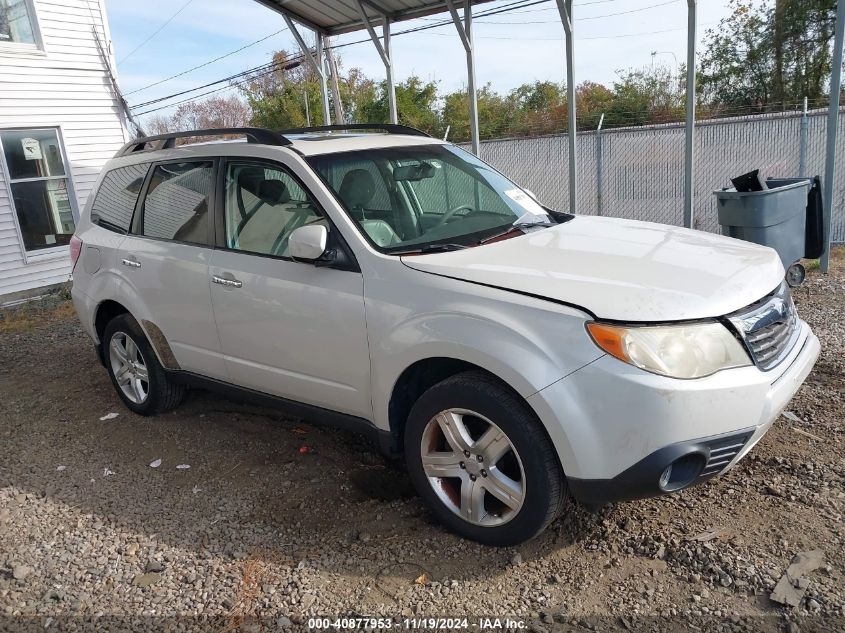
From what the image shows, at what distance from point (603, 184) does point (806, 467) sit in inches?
445

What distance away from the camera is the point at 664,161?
13242mm

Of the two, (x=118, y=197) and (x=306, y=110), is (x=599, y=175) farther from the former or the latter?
(x=306, y=110)

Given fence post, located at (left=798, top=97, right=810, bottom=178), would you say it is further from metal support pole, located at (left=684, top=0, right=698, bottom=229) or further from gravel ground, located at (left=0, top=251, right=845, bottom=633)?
gravel ground, located at (left=0, top=251, right=845, bottom=633)

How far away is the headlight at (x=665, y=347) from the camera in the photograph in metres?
2.59

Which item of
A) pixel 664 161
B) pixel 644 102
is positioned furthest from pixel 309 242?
pixel 644 102

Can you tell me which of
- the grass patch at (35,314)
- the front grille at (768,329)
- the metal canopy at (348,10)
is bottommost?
the grass patch at (35,314)

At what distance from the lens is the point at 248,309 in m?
3.80

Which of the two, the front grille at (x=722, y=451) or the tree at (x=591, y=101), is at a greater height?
the tree at (x=591, y=101)

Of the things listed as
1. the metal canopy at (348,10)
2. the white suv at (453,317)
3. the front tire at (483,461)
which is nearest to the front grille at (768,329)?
the white suv at (453,317)

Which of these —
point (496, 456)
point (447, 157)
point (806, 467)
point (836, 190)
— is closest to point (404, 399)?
point (496, 456)

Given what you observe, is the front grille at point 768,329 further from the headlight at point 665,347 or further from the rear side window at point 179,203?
the rear side window at point 179,203

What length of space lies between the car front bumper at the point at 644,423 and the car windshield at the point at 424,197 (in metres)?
1.13

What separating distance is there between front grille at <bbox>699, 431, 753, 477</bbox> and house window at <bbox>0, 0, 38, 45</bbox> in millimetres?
11497

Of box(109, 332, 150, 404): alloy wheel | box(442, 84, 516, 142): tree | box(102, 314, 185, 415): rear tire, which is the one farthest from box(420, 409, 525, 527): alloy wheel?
box(442, 84, 516, 142): tree
